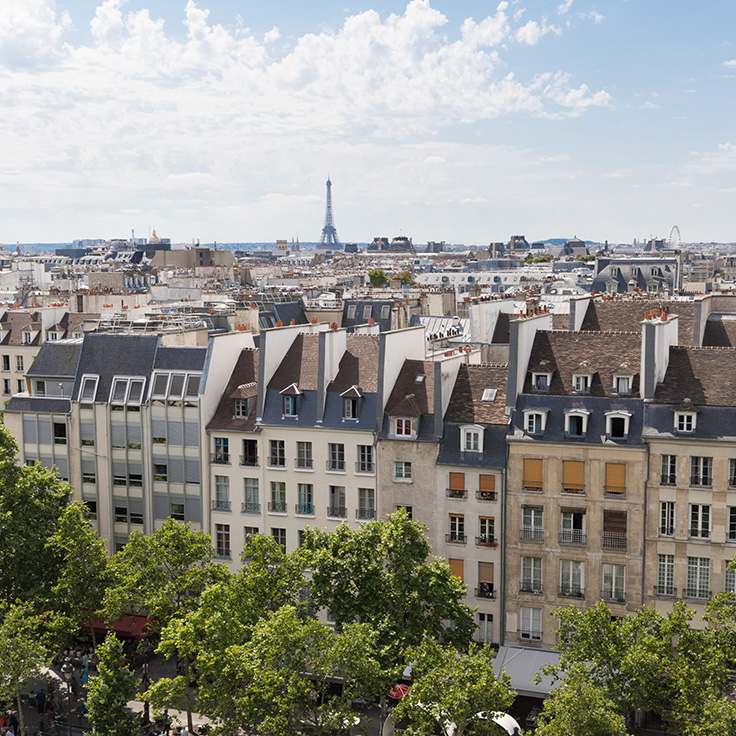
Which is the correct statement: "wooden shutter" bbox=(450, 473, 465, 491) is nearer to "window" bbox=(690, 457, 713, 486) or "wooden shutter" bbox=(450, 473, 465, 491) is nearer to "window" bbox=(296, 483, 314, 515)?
"window" bbox=(296, 483, 314, 515)

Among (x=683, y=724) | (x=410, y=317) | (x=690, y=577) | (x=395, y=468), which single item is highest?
(x=410, y=317)

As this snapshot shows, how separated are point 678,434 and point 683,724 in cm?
1352

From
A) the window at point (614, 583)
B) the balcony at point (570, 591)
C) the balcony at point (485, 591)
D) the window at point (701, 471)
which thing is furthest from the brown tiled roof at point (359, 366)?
the window at point (701, 471)

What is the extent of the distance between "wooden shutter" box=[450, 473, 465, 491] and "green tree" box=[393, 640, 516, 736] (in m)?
13.8

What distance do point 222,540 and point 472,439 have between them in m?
15.7

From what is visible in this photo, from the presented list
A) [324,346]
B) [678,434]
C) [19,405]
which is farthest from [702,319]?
[19,405]

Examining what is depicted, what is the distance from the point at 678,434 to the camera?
1790 inches

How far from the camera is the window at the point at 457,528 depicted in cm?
4944

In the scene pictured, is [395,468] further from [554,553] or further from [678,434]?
[678,434]

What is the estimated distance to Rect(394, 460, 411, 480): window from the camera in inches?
1994

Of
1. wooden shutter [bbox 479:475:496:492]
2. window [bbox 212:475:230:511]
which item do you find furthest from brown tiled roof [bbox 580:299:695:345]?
window [bbox 212:475:230:511]

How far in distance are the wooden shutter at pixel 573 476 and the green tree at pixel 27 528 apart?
25012mm

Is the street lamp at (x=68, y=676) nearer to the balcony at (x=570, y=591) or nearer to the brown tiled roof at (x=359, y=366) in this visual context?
the brown tiled roof at (x=359, y=366)

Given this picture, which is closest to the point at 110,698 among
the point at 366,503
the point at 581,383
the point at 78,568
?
the point at 78,568
